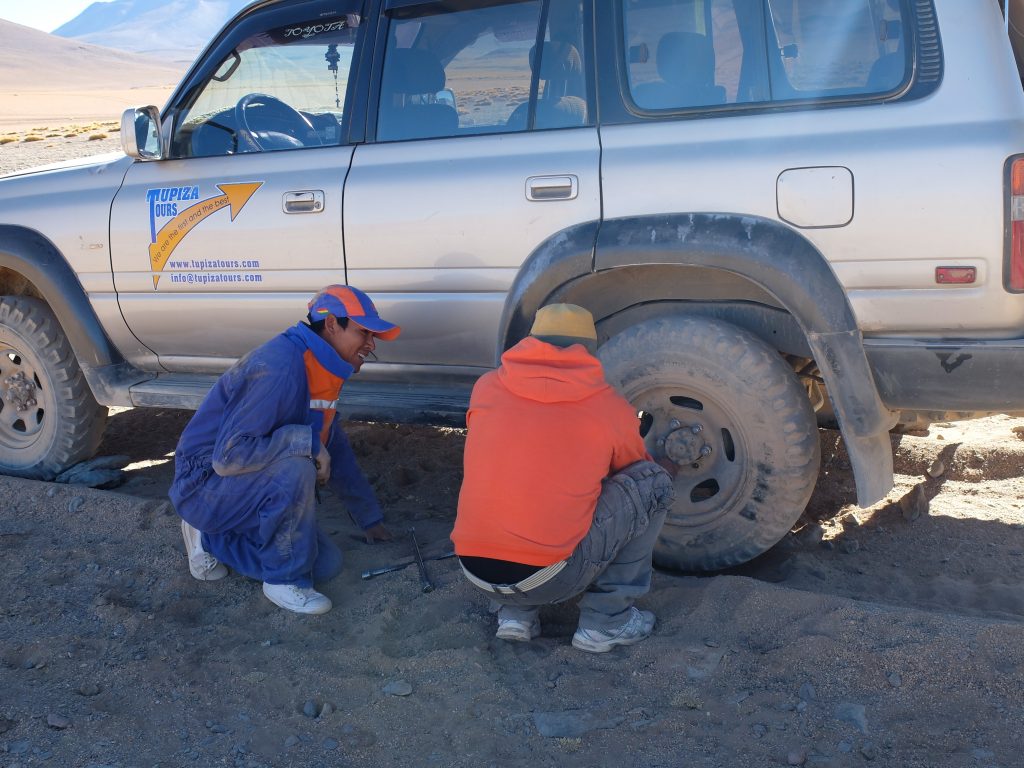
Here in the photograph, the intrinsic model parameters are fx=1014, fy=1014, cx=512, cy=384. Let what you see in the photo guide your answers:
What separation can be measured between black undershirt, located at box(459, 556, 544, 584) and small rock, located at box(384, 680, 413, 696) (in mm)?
399

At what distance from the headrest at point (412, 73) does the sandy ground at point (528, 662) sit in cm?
184

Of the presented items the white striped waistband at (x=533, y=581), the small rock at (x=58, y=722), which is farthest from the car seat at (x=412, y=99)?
the small rock at (x=58, y=722)

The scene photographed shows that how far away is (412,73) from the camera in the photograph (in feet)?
13.5

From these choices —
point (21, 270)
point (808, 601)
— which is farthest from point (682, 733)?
point (21, 270)

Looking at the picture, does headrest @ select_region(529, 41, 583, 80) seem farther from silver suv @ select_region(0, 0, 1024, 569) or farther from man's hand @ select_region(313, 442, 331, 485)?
man's hand @ select_region(313, 442, 331, 485)

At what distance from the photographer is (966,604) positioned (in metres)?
3.53

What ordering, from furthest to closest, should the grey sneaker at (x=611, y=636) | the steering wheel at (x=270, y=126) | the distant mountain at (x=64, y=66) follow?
the distant mountain at (x=64, y=66)
the steering wheel at (x=270, y=126)
the grey sneaker at (x=611, y=636)

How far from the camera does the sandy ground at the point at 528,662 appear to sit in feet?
9.33

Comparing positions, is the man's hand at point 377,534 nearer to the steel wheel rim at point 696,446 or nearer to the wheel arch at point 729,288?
the wheel arch at point 729,288

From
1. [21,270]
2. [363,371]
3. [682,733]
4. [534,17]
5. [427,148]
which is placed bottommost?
[682,733]

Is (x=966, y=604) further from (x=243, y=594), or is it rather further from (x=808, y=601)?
(x=243, y=594)

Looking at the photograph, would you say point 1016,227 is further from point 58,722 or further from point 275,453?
point 58,722

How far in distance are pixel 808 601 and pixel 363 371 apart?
203 centimetres

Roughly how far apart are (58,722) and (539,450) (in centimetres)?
164
